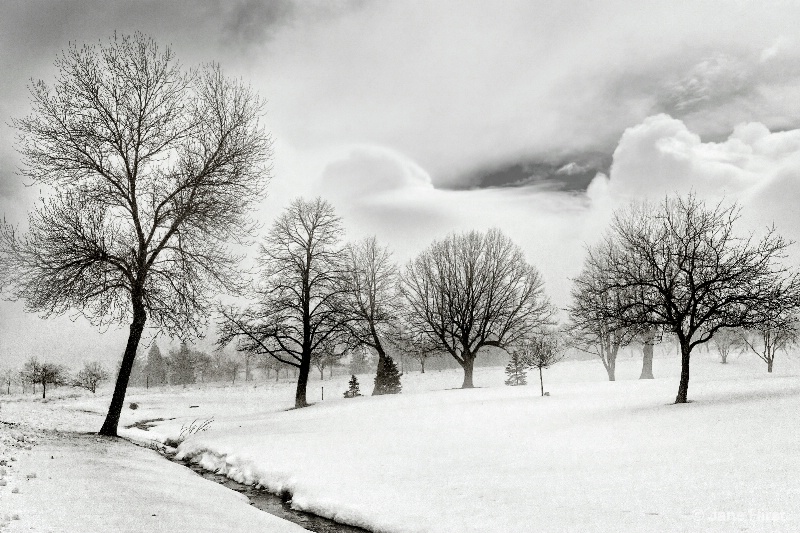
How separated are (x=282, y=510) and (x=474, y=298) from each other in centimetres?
2522

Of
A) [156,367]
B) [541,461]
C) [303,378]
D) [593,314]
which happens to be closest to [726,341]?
[593,314]

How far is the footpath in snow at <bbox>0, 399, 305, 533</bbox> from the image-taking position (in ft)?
17.9

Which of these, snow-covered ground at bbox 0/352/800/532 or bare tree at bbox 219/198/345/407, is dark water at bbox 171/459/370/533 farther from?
bare tree at bbox 219/198/345/407

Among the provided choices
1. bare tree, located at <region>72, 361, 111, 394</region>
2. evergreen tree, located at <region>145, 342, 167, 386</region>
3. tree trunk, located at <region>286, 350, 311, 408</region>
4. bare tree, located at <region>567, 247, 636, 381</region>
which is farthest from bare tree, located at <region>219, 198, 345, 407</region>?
evergreen tree, located at <region>145, 342, 167, 386</region>

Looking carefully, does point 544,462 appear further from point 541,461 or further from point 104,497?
point 104,497

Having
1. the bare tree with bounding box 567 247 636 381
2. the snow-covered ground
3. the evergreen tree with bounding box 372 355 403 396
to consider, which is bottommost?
the evergreen tree with bounding box 372 355 403 396

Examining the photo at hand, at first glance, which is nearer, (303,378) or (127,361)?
(127,361)

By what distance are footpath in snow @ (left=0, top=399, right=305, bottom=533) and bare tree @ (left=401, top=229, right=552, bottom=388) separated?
2373 cm

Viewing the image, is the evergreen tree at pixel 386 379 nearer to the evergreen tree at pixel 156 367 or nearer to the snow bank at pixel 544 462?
the snow bank at pixel 544 462

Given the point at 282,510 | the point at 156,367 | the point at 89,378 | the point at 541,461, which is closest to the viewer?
the point at 282,510

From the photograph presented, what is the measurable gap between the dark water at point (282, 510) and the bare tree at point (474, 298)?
22182mm

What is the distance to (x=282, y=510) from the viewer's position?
909 centimetres

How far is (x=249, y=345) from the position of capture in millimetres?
24938

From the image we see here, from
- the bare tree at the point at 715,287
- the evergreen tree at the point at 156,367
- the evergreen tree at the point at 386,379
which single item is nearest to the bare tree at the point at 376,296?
the evergreen tree at the point at 386,379
